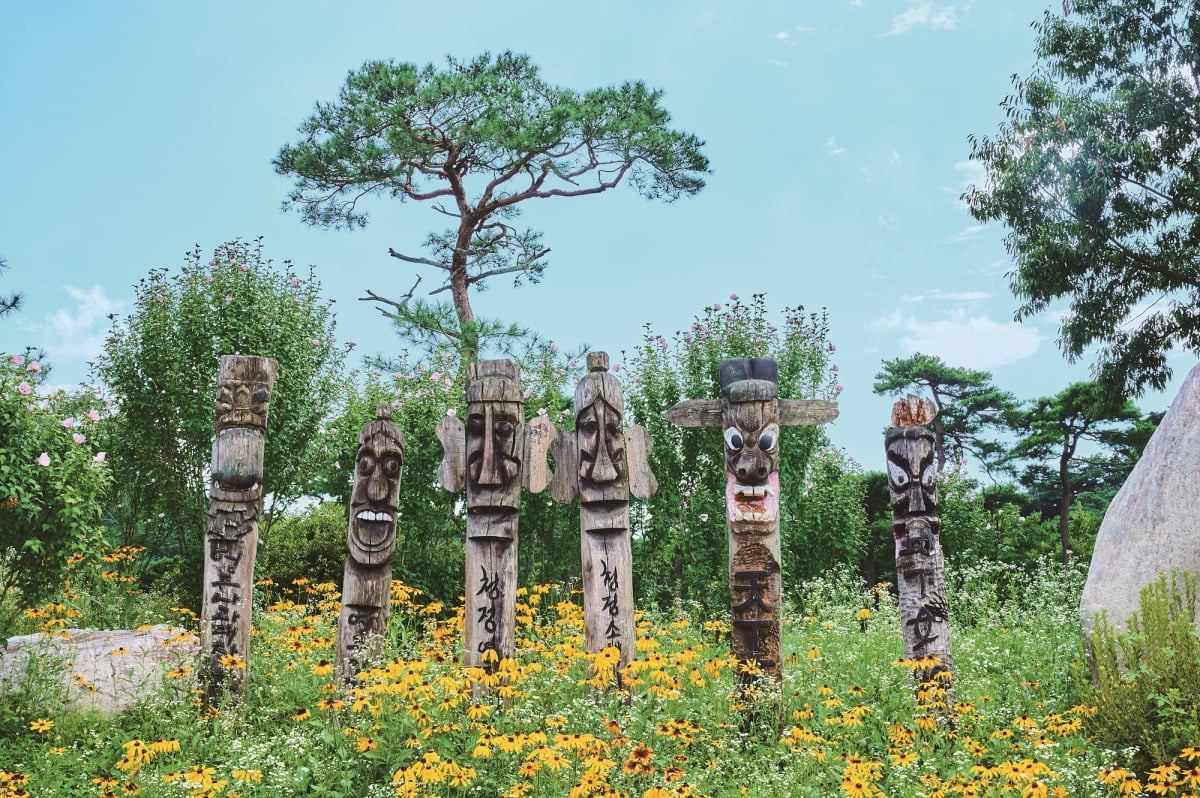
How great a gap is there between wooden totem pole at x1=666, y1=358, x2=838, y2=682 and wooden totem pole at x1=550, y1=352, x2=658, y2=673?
2.45 feet

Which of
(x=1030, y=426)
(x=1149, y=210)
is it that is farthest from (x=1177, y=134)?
(x=1030, y=426)

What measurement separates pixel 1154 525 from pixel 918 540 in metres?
2.25

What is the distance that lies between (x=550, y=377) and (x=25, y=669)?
852 cm

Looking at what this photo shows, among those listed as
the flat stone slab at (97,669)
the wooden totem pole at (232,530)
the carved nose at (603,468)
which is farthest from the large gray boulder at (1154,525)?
the flat stone slab at (97,669)

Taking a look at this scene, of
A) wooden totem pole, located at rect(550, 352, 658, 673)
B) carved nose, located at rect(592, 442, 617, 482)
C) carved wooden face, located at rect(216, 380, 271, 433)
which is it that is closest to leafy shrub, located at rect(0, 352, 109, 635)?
carved wooden face, located at rect(216, 380, 271, 433)

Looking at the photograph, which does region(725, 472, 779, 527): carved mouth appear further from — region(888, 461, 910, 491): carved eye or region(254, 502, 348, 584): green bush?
region(254, 502, 348, 584): green bush

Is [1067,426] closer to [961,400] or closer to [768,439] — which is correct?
[961,400]

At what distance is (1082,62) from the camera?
2228cm

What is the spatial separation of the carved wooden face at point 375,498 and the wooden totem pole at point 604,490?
1369 mm

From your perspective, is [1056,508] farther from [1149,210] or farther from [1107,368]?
[1149,210]

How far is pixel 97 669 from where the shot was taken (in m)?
8.99

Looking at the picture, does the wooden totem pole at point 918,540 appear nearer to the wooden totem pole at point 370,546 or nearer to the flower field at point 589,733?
the flower field at point 589,733

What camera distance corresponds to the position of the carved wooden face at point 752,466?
7871 millimetres

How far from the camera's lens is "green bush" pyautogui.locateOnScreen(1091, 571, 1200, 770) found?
6789mm
